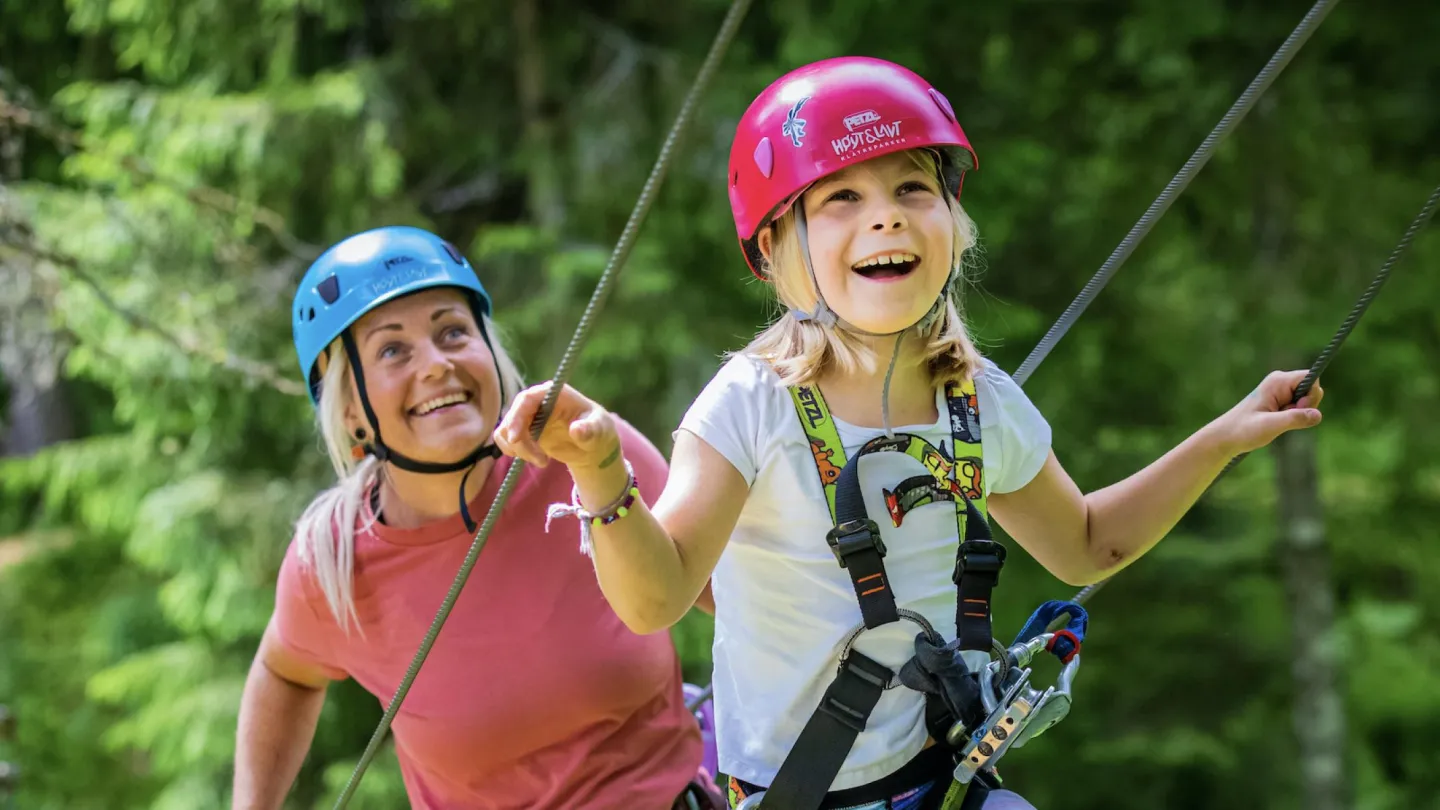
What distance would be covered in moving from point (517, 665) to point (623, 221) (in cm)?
434

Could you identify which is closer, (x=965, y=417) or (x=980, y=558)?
(x=980, y=558)

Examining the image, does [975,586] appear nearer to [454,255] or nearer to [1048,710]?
[1048,710]

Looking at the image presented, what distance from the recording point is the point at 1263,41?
22.0 ft

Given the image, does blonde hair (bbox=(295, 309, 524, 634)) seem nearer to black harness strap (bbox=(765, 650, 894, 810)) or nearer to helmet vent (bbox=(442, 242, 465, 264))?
helmet vent (bbox=(442, 242, 465, 264))

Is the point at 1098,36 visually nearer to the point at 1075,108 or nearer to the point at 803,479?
the point at 1075,108

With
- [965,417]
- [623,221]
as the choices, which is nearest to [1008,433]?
[965,417]

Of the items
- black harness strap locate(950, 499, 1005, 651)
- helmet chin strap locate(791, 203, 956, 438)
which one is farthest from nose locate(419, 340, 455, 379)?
black harness strap locate(950, 499, 1005, 651)

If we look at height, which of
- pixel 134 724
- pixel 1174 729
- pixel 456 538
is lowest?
pixel 1174 729

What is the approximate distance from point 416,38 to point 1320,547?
5298 mm

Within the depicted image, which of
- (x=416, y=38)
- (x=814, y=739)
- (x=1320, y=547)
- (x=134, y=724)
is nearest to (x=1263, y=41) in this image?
(x=1320, y=547)

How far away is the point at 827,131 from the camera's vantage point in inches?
76.2

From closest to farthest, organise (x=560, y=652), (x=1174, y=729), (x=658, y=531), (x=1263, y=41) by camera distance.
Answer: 1. (x=658, y=531)
2. (x=560, y=652)
3. (x=1263, y=41)
4. (x=1174, y=729)

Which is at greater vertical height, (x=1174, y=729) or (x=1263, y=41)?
(x=1263, y=41)

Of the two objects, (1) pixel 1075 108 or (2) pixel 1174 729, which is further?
(2) pixel 1174 729
